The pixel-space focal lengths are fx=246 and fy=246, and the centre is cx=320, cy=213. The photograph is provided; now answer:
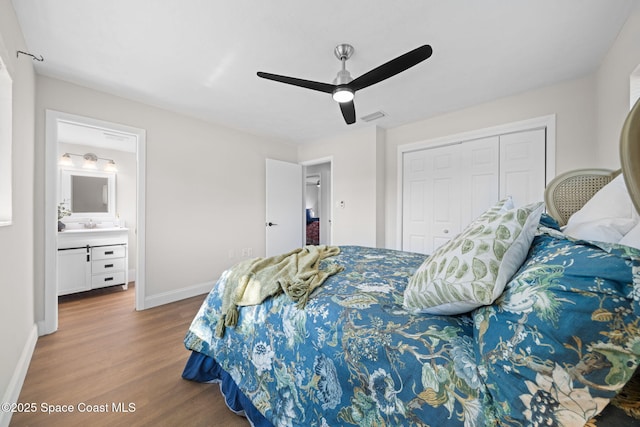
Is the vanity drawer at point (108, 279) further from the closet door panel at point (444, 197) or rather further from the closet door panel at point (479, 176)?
the closet door panel at point (479, 176)

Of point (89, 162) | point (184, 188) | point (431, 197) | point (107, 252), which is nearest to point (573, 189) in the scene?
point (431, 197)

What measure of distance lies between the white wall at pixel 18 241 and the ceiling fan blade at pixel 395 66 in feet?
6.92

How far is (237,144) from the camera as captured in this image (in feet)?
A: 12.5

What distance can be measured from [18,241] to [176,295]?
1678 millimetres

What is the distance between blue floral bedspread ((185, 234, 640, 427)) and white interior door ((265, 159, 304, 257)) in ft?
9.56

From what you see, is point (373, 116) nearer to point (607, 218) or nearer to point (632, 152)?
point (607, 218)

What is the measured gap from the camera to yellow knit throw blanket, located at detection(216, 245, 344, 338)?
131cm

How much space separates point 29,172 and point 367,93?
10.4 ft

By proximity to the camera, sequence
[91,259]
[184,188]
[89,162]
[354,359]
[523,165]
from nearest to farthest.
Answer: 1. [354,359]
2. [523,165]
3. [184,188]
4. [91,259]
5. [89,162]

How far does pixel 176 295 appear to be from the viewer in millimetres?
3145

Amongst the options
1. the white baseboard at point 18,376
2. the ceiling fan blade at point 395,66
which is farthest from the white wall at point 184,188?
the ceiling fan blade at point 395,66

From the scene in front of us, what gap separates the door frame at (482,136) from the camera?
8.40 feet

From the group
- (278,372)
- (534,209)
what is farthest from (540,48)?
(278,372)

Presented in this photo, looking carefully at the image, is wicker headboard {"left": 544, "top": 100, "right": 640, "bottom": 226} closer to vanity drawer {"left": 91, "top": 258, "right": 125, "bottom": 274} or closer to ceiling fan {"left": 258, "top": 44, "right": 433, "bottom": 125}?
ceiling fan {"left": 258, "top": 44, "right": 433, "bottom": 125}
